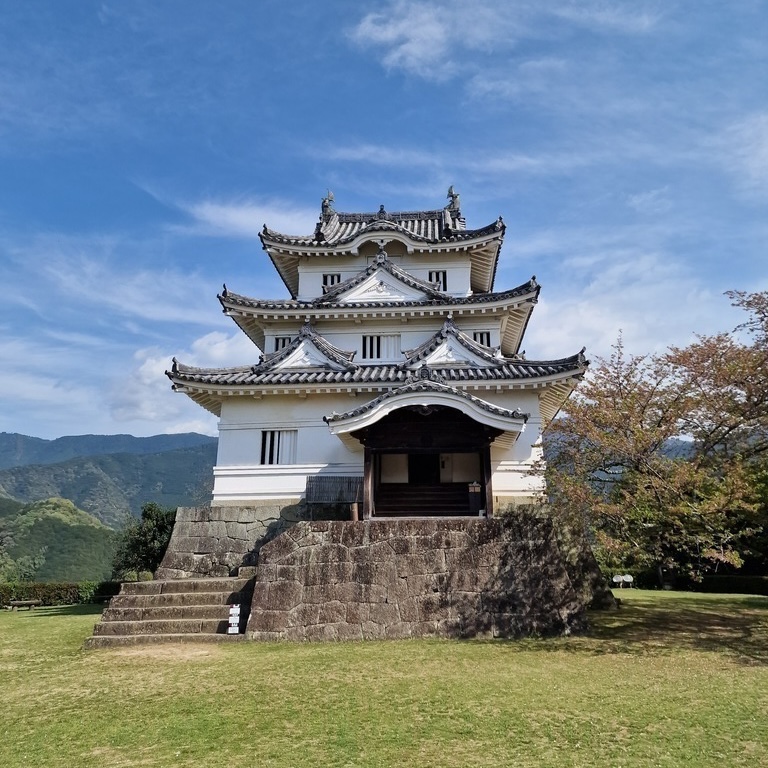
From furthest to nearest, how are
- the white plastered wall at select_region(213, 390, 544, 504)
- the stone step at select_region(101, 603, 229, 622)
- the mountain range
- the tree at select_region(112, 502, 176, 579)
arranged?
the mountain range, the tree at select_region(112, 502, 176, 579), the white plastered wall at select_region(213, 390, 544, 504), the stone step at select_region(101, 603, 229, 622)

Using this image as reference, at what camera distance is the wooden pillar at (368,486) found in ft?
42.1

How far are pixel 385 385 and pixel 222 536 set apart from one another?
5552 millimetres

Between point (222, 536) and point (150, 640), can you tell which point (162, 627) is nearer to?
point (150, 640)

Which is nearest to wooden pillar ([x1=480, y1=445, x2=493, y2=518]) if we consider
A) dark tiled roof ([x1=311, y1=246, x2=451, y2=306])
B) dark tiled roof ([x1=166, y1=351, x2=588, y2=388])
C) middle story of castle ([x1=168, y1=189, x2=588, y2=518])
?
middle story of castle ([x1=168, y1=189, x2=588, y2=518])

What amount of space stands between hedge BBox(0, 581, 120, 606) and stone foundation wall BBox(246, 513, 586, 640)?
17.2m

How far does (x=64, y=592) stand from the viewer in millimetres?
24250

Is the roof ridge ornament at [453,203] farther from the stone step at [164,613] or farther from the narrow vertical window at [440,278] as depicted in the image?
the stone step at [164,613]

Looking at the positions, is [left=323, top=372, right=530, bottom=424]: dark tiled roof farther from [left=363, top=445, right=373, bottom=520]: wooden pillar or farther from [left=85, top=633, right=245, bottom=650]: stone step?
[left=85, top=633, right=245, bottom=650]: stone step

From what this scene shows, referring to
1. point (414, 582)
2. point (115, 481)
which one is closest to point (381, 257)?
point (414, 582)

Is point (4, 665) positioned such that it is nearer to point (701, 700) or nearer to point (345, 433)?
point (345, 433)

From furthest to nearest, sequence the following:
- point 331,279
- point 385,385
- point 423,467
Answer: point 331,279 → point 423,467 → point 385,385

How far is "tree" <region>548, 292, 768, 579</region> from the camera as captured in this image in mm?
9172

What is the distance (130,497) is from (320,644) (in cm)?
15941

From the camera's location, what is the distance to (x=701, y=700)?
246 inches
